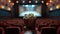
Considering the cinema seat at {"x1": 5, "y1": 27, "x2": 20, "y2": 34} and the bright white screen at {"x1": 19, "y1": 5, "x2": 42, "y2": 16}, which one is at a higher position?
the cinema seat at {"x1": 5, "y1": 27, "x2": 20, "y2": 34}

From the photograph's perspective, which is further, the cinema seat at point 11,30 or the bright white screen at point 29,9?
the bright white screen at point 29,9

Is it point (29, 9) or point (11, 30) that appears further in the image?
point (29, 9)

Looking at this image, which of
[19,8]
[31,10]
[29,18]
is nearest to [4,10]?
[19,8]

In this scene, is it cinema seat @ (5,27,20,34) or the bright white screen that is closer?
cinema seat @ (5,27,20,34)

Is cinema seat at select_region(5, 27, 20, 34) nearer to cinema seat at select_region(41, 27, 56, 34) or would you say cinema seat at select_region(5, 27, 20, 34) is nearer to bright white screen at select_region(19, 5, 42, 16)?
cinema seat at select_region(41, 27, 56, 34)

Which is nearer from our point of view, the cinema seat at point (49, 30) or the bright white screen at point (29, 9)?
the cinema seat at point (49, 30)

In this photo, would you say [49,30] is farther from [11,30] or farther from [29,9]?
[29,9]

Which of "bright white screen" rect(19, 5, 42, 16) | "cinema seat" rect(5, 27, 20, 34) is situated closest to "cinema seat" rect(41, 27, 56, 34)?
"cinema seat" rect(5, 27, 20, 34)

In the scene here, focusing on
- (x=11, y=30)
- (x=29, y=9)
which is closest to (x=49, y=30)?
(x=11, y=30)

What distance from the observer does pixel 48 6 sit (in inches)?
732

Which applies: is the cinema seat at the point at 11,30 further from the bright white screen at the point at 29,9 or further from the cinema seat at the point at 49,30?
the bright white screen at the point at 29,9

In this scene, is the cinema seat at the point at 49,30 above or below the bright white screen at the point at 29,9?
above

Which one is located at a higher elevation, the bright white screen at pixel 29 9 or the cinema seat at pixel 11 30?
the cinema seat at pixel 11 30

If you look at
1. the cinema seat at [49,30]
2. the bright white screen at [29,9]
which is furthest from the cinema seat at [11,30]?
the bright white screen at [29,9]
